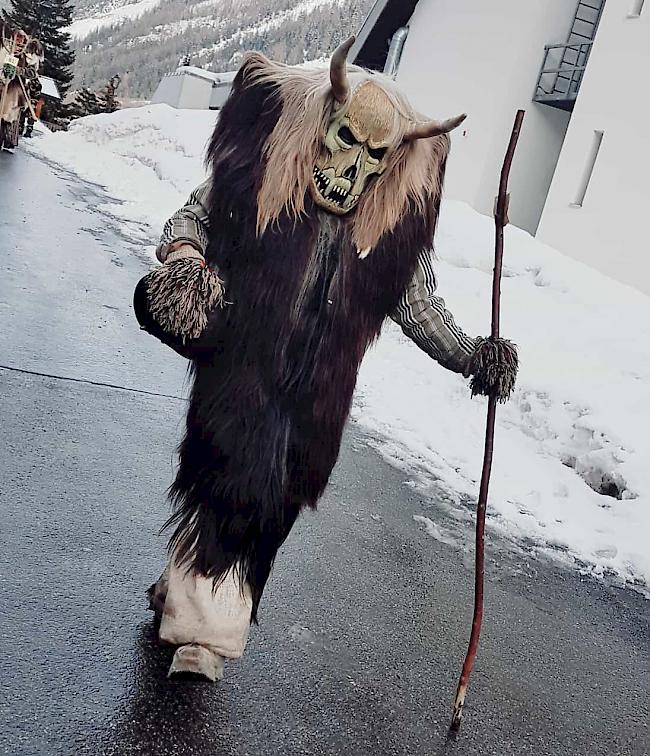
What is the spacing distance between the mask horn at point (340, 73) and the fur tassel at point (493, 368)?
924 millimetres

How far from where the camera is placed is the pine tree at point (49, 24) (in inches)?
2183

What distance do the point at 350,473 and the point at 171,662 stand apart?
2.71 m

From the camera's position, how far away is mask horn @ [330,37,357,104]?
2.59 meters

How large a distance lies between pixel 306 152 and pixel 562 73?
17.8 meters

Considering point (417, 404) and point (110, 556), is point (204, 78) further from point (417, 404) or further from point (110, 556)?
point (110, 556)

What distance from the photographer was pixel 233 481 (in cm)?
285

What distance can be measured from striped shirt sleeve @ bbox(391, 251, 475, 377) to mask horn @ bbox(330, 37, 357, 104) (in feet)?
1.82

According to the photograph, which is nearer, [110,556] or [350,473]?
[110,556]

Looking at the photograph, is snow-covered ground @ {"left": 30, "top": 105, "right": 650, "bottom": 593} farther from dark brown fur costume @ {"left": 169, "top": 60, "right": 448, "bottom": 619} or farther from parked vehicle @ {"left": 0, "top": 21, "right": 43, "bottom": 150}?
parked vehicle @ {"left": 0, "top": 21, "right": 43, "bottom": 150}

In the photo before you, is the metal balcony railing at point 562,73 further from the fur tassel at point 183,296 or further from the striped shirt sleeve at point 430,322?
the fur tassel at point 183,296

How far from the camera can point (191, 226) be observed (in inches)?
112

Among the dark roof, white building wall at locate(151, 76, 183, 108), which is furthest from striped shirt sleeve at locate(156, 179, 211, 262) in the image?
white building wall at locate(151, 76, 183, 108)

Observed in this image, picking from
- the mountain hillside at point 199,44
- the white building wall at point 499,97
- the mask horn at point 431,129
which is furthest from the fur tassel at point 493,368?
the mountain hillside at point 199,44

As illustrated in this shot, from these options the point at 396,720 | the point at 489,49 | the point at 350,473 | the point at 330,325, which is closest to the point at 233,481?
the point at 330,325
